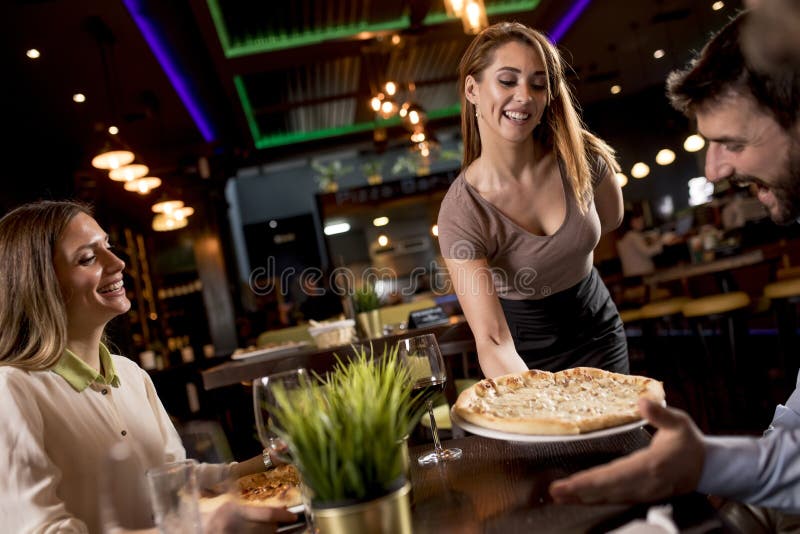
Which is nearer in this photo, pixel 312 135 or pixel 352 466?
pixel 352 466

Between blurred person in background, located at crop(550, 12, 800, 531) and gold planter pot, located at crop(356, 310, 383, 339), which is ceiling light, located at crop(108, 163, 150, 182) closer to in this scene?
gold planter pot, located at crop(356, 310, 383, 339)

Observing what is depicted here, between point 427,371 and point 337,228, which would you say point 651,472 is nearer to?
point 427,371

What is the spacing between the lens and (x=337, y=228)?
12.9m

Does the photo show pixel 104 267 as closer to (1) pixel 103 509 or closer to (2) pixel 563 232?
(1) pixel 103 509

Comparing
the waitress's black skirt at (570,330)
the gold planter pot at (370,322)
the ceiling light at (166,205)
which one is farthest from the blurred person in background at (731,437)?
the ceiling light at (166,205)

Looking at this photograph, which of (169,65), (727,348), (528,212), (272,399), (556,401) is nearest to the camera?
(272,399)

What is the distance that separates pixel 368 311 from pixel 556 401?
83.5 inches

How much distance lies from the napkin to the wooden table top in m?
0.06

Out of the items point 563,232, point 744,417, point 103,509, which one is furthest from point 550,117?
point 744,417

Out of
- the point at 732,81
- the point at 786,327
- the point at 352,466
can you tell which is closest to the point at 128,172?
the point at 786,327

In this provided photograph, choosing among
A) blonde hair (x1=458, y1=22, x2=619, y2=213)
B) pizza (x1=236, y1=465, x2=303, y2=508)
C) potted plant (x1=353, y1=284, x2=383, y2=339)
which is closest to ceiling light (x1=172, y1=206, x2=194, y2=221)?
potted plant (x1=353, y1=284, x2=383, y2=339)

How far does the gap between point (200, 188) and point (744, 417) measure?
8064mm

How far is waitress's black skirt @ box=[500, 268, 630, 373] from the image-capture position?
1964 millimetres

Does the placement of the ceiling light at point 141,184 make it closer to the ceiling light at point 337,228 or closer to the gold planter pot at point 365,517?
the ceiling light at point 337,228
